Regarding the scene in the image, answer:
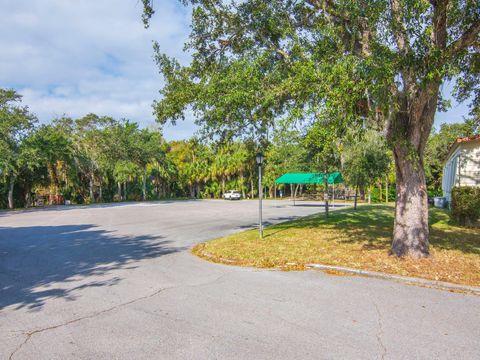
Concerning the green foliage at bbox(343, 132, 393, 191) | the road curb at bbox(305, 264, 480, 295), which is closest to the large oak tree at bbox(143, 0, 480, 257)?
the road curb at bbox(305, 264, 480, 295)

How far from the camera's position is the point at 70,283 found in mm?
5812

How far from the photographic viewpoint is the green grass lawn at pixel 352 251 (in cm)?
620

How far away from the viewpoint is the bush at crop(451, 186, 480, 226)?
11922mm

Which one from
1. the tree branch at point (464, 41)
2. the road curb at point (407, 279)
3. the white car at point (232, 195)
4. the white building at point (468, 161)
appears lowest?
the road curb at point (407, 279)

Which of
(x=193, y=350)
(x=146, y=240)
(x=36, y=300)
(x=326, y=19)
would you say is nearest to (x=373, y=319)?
(x=193, y=350)

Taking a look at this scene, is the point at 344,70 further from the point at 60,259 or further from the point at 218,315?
the point at 60,259

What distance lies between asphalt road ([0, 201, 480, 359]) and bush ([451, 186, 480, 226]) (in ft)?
28.3

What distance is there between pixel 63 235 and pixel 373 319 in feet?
36.4

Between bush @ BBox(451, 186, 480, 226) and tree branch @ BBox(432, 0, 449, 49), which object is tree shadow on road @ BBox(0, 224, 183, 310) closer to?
tree branch @ BBox(432, 0, 449, 49)

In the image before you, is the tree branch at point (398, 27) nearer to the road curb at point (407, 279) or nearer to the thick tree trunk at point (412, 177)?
the thick tree trunk at point (412, 177)

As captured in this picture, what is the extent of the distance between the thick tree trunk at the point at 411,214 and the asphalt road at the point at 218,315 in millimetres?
1638

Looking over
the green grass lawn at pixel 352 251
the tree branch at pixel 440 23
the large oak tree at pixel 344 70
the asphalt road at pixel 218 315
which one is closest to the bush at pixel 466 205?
the green grass lawn at pixel 352 251

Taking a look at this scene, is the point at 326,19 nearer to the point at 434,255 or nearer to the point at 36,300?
the point at 434,255

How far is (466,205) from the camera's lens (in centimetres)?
1212
